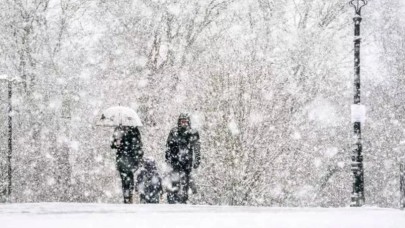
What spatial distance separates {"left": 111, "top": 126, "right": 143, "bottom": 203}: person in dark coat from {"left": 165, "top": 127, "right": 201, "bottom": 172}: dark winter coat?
1.69ft

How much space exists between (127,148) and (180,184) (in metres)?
1.06

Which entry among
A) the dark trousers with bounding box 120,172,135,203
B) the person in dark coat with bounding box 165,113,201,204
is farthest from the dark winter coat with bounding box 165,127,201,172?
the dark trousers with bounding box 120,172,135,203

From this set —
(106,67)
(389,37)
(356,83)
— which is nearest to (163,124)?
(356,83)

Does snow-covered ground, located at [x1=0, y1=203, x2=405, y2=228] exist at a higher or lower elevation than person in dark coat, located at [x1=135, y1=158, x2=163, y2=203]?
higher

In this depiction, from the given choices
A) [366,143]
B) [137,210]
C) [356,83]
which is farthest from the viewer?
[366,143]

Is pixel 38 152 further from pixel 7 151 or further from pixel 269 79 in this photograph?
pixel 269 79

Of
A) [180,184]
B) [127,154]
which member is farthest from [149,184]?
[127,154]

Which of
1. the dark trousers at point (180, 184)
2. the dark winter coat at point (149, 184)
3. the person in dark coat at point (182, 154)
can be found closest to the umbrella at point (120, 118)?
the dark winter coat at point (149, 184)

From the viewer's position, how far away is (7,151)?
19.8 m

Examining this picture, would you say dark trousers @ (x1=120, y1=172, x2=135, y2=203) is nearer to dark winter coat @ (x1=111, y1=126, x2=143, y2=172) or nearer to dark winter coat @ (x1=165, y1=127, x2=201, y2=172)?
dark winter coat @ (x1=111, y1=126, x2=143, y2=172)

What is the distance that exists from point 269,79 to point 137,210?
830 cm

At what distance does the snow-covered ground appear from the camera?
525 centimetres

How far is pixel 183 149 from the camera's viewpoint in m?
11.9

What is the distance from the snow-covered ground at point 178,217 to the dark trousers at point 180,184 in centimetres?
515
